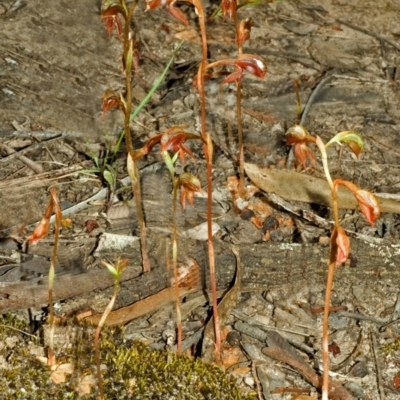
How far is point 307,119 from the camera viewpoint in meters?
4.46

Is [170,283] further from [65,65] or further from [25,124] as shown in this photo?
[65,65]

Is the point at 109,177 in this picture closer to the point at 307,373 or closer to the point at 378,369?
the point at 307,373

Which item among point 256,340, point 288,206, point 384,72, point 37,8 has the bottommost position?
point 256,340

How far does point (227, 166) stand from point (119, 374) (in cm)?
138

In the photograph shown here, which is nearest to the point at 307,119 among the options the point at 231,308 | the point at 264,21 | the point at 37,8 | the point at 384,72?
the point at 384,72

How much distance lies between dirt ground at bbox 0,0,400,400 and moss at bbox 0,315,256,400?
0.37ft

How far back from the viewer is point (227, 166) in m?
4.05

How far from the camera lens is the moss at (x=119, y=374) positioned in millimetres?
2930

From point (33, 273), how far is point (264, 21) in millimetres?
2695

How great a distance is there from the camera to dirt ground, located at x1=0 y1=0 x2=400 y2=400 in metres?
3.29

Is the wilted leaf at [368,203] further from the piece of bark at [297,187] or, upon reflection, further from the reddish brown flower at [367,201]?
the piece of bark at [297,187]

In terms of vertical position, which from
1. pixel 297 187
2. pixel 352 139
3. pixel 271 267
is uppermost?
pixel 352 139

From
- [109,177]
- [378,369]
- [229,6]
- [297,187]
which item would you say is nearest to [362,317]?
[378,369]

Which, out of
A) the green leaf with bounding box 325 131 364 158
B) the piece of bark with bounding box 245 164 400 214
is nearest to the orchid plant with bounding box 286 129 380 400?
the green leaf with bounding box 325 131 364 158
